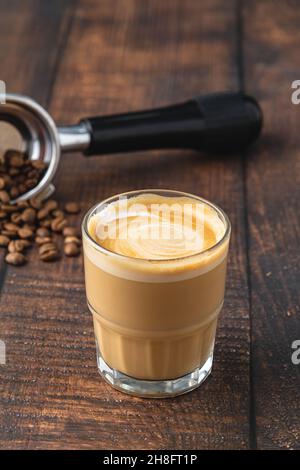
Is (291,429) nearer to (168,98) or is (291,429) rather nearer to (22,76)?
(168,98)

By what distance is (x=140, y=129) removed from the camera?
1883 millimetres

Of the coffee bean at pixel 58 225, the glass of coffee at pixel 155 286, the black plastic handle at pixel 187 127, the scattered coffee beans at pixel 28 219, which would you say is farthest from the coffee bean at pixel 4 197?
the glass of coffee at pixel 155 286

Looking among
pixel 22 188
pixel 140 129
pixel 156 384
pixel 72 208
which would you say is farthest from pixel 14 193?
pixel 156 384

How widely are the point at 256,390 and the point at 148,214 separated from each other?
31 centimetres

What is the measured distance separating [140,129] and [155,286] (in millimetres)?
793

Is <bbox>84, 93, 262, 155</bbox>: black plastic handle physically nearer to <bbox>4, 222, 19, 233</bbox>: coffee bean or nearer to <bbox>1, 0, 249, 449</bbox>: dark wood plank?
<bbox>1, 0, 249, 449</bbox>: dark wood plank

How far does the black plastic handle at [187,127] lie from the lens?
187 cm

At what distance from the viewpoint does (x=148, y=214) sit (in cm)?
129

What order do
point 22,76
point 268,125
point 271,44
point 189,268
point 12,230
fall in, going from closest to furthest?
point 189,268 < point 12,230 < point 268,125 < point 22,76 < point 271,44

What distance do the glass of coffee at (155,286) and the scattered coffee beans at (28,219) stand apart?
0.36 metres

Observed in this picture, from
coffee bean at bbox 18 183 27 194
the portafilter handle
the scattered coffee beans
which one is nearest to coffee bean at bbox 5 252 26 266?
the scattered coffee beans

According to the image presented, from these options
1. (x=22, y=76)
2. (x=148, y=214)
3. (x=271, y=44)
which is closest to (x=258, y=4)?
(x=271, y=44)

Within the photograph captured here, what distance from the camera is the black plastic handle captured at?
6.14 ft

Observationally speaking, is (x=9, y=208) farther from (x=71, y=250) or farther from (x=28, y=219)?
(x=71, y=250)
